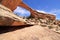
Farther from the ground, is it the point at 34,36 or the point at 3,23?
the point at 3,23

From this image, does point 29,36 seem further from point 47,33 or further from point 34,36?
point 47,33

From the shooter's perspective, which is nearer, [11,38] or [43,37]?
[11,38]

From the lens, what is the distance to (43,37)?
9.34 ft

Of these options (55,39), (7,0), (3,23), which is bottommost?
(55,39)

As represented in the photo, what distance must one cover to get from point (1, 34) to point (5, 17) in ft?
0.96

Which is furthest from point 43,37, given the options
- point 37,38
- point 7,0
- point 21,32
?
point 7,0

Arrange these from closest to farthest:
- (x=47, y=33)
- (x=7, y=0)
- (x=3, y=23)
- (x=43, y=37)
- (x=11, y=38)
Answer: (x=11, y=38) → (x=3, y=23) → (x=43, y=37) → (x=47, y=33) → (x=7, y=0)

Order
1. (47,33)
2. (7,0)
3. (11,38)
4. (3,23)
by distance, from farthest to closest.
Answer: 1. (7,0)
2. (47,33)
3. (3,23)
4. (11,38)

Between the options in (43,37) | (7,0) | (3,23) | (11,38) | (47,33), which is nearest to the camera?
(11,38)

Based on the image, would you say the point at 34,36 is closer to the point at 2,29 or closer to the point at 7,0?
the point at 2,29

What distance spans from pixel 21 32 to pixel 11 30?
0.21 m

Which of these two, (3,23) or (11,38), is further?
(3,23)

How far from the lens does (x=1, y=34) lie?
2.62 m

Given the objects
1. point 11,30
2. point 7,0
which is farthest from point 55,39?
point 7,0
